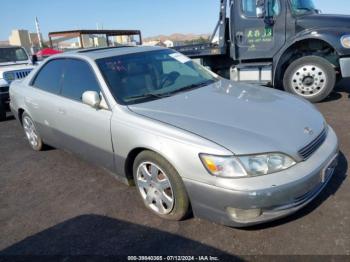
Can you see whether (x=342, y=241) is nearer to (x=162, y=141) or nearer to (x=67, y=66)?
(x=162, y=141)

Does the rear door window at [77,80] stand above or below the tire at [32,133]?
above

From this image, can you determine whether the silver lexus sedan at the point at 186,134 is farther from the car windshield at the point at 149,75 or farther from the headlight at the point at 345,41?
the headlight at the point at 345,41

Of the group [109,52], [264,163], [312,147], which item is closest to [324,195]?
[312,147]

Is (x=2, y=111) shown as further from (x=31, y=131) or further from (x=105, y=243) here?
(x=105, y=243)

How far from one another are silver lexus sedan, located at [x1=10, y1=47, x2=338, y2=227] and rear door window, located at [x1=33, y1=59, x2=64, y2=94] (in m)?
0.02

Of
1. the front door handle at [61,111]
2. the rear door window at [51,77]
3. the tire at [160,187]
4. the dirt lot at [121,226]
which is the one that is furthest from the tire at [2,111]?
the tire at [160,187]

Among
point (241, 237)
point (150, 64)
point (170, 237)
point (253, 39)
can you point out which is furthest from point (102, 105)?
point (253, 39)

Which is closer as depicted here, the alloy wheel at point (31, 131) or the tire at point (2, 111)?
the alloy wheel at point (31, 131)

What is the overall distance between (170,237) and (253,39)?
19.0 ft

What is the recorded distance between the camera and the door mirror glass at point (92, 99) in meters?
3.23

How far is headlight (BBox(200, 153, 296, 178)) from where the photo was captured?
7.96 ft

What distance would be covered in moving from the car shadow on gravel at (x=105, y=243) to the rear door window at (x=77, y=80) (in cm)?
138

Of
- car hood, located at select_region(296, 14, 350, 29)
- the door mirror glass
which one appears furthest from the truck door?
the door mirror glass

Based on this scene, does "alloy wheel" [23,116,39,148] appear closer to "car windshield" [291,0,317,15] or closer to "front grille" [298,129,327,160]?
"front grille" [298,129,327,160]
